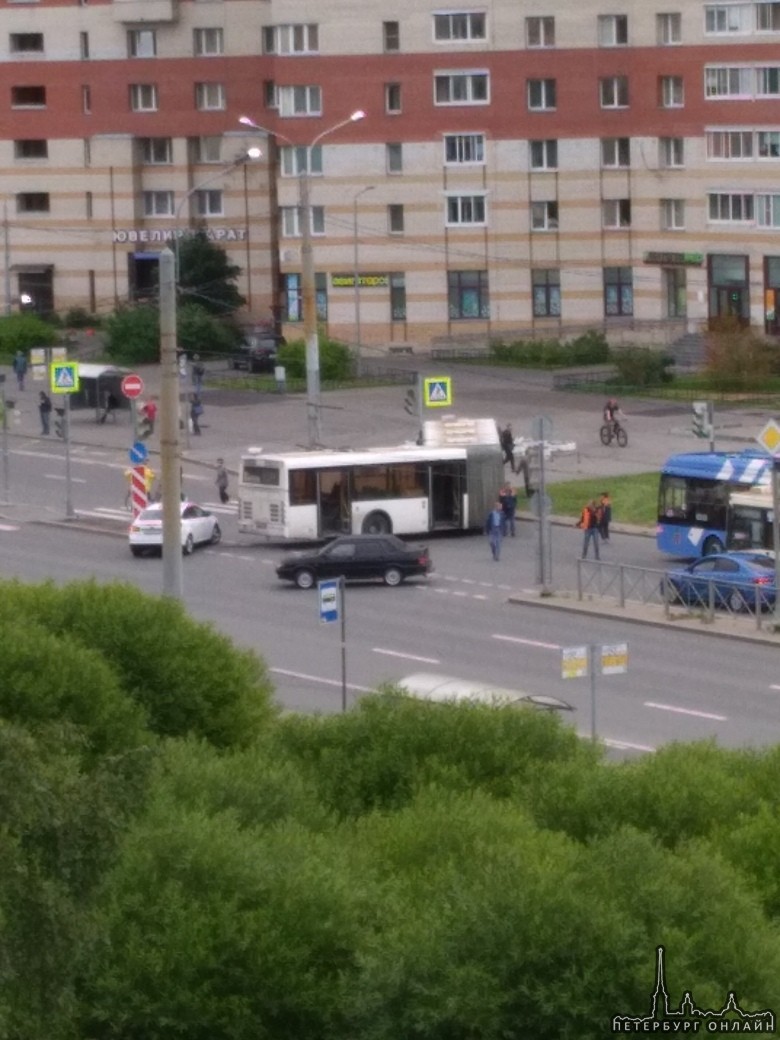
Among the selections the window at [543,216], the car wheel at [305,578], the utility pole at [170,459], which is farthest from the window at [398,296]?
the utility pole at [170,459]

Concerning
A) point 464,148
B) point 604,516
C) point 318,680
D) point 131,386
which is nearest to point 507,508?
point 604,516

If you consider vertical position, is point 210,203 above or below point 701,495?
above

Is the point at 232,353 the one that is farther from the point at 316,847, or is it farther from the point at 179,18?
the point at 316,847

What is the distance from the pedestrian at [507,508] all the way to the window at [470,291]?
3221 centimetres

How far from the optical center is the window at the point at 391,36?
256ft

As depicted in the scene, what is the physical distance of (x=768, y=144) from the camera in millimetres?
74312

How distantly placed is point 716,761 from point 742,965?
6.36 meters

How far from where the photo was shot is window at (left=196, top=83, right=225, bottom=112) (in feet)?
281

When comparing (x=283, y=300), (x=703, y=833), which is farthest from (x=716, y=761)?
(x=283, y=300)

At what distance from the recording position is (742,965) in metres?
12.8

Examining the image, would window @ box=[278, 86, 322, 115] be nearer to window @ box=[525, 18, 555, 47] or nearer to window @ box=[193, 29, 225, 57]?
window @ box=[525, 18, 555, 47]

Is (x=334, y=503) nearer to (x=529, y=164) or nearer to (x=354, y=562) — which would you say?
(x=354, y=562)

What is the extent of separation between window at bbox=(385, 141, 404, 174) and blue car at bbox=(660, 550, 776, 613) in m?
41.5

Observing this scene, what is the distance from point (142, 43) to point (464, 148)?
560 inches
